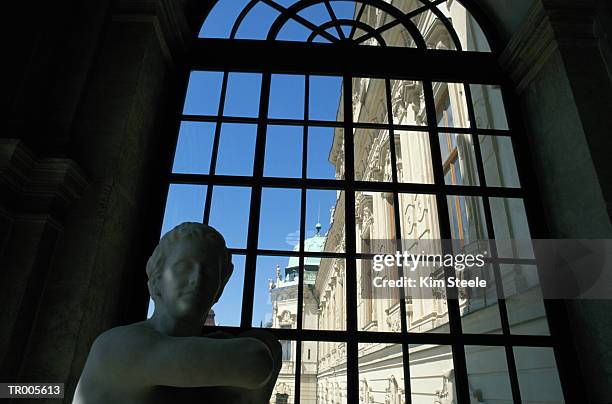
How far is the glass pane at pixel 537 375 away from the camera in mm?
3098

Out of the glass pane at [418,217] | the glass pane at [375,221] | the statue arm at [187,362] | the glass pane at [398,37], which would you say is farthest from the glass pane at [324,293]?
the glass pane at [398,37]

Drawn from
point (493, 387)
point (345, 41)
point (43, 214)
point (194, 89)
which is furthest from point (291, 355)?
point (345, 41)

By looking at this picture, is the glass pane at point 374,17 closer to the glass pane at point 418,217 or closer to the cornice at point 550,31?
the cornice at point 550,31

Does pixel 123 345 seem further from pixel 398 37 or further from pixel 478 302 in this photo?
pixel 398 37

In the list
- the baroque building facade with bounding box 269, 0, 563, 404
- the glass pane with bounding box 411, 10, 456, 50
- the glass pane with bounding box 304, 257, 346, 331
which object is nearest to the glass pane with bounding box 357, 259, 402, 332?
the baroque building facade with bounding box 269, 0, 563, 404

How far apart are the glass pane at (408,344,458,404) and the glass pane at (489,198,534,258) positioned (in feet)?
3.45

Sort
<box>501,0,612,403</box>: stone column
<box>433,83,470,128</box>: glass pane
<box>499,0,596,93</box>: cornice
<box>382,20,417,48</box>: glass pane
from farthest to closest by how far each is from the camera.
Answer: <box>382,20,417,48</box>: glass pane → <box>433,83,470,128</box>: glass pane → <box>499,0,596,93</box>: cornice → <box>501,0,612,403</box>: stone column

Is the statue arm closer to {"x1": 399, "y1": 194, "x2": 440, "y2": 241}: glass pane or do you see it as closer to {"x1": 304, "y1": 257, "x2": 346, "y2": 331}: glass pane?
{"x1": 304, "y1": 257, "x2": 346, "y2": 331}: glass pane

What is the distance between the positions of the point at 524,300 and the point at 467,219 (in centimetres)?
102

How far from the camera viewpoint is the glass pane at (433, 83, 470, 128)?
4449 millimetres

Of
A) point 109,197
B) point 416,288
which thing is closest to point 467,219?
point 416,288

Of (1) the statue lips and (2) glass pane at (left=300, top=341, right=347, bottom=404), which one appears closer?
(1) the statue lips

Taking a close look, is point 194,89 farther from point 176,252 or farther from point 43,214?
point 176,252

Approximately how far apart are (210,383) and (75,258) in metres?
1.92
